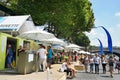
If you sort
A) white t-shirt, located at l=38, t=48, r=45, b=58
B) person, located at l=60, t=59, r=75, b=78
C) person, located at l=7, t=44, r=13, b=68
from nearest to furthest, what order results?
white t-shirt, located at l=38, t=48, r=45, b=58
person, located at l=60, t=59, r=75, b=78
person, located at l=7, t=44, r=13, b=68

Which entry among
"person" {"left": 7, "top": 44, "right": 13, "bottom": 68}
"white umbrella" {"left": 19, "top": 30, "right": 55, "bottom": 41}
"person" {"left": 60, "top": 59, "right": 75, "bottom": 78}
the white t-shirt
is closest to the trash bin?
the white t-shirt

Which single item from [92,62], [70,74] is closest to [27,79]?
[70,74]

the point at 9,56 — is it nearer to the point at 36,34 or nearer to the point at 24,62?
the point at 36,34

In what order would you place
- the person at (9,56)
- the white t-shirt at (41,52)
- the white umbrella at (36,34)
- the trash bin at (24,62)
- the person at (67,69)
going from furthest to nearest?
the person at (9,56) < the person at (67,69) < the white umbrella at (36,34) < the white t-shirt at (41,52) < the trash bin at (24,62)

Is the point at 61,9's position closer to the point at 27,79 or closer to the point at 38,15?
the point at 38,15

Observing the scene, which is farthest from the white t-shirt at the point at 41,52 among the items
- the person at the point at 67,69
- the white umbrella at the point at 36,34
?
the person at the point at 67,69

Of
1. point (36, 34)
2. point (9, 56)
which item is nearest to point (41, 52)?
point (36, 34)

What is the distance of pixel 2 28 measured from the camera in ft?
85.6

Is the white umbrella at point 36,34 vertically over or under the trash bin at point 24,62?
over

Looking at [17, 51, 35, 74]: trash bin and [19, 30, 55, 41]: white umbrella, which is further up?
[19, 30, 55, 41]: white umbrella

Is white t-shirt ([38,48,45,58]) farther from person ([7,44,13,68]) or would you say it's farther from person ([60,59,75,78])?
person ([7,44,13,68])

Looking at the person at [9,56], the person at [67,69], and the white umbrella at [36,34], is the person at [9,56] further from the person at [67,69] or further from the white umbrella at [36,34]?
the person at [67,69]

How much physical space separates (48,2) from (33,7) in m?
1.76

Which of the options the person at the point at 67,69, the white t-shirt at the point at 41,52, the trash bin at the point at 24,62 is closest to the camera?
the trash bin at the point at 24,62
